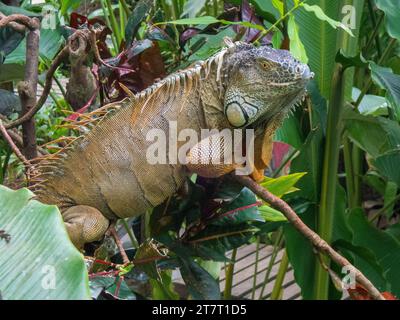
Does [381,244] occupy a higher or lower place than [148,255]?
lower

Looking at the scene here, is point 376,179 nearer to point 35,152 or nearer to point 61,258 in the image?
point 35,152

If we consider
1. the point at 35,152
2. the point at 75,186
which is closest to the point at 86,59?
the point at 35,152

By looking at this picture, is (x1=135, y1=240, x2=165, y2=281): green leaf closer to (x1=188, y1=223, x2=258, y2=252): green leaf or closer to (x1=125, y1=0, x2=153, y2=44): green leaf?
(x1=188, y1=223, x2=258, y2=252): green leaf

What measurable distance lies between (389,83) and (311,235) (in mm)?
718

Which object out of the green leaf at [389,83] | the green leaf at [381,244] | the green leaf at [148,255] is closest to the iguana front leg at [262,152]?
the green leaf at [148,255]

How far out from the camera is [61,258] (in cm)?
69

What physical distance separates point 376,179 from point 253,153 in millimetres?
2200

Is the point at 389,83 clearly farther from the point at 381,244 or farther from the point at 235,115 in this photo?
the point at 381,244

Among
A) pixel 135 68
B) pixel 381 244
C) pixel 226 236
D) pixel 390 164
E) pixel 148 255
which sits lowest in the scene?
pixel 381 244

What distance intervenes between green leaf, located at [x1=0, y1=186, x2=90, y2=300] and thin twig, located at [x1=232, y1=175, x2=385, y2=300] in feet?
1.39

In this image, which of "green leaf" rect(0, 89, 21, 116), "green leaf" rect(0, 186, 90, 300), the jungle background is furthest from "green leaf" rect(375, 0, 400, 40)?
"green leaf" rect(0, 186, 90, 300)

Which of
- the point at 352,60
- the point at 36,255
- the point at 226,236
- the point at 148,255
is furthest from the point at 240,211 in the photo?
the point at 36,255

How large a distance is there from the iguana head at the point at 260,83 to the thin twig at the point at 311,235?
165 mm

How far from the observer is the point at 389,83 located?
1.55m
